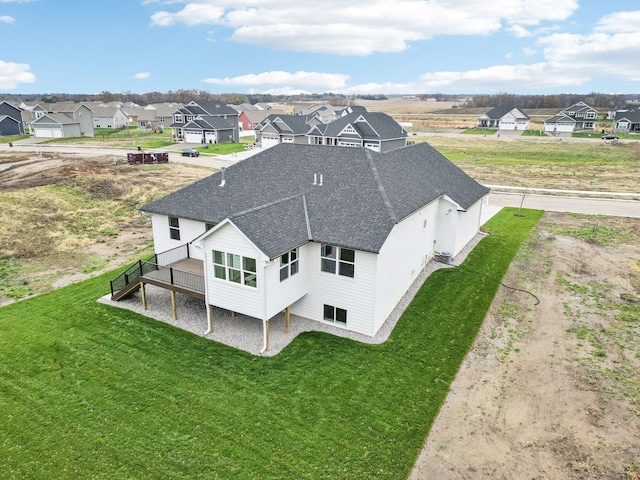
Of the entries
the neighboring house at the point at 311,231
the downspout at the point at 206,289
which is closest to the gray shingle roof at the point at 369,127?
the neighboring house at the point at 311,231

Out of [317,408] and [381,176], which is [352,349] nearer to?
[317,408]

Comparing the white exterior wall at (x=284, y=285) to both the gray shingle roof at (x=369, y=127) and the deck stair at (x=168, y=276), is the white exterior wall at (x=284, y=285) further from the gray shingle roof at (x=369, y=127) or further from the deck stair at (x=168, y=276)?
the gray shingle roof at (x=369, y=127)

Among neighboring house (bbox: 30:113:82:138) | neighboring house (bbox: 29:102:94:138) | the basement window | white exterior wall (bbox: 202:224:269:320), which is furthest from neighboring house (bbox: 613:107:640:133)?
neighboring house (bbox: 30:113:82:138)

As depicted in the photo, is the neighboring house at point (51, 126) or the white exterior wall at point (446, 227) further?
the neighboring house at point (51, 126)

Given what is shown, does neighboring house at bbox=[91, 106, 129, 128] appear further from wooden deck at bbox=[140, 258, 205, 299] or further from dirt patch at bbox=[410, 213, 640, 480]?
dirt patch at bbox=[410, 213, 640, 480]

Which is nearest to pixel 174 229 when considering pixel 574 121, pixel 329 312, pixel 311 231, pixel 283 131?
pixel 311 231
